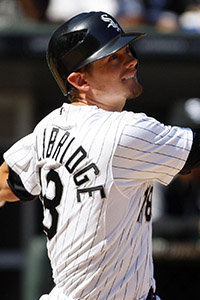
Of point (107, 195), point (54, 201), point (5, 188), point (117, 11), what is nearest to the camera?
point (107, 195)

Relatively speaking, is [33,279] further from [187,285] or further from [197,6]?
[197,6]

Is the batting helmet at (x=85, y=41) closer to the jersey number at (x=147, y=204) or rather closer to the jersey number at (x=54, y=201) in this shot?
the jersey number at (x=54, y=201)

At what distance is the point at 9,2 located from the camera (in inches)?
304

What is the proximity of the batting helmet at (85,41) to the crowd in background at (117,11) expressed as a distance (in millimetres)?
4393

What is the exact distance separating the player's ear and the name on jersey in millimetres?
206

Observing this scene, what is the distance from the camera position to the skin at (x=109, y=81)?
3.10 metres

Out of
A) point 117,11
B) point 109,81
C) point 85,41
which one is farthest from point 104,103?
point 117,11

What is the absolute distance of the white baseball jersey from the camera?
2.93 meters

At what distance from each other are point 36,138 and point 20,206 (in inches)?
207

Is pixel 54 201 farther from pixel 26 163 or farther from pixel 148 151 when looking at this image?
pixel 148 151

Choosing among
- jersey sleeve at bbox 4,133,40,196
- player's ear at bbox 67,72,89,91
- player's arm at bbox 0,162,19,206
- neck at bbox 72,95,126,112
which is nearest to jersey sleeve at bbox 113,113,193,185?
neck at bbox 72,95,126,112

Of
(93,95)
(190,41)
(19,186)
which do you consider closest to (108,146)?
(93,95)

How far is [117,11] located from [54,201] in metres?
5.06

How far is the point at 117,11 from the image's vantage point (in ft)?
25.6
